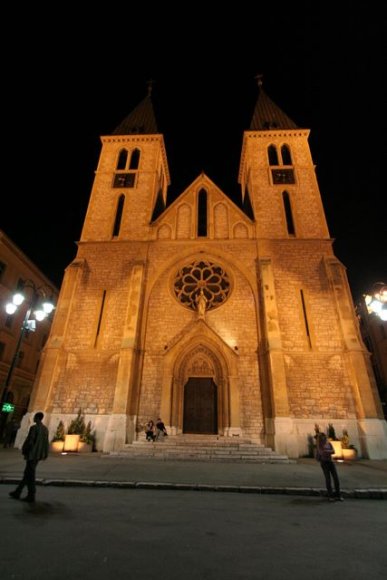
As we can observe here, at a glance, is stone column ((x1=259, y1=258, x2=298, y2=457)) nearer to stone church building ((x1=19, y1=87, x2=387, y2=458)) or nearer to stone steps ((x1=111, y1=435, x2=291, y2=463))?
stone church building ((x1=19, y1=87, x2=387, y2=458))

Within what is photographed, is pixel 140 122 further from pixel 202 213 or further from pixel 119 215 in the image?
pixel 202 213

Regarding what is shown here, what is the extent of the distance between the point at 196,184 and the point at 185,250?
5.94 m

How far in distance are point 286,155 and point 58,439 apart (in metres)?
23.7

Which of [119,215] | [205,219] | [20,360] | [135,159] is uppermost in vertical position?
[135,159]

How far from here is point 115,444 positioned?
1230 cm

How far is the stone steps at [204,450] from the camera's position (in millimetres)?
11141

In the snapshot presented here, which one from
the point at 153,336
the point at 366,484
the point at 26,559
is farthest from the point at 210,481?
the point at 153,336

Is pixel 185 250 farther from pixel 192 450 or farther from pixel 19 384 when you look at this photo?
pixel 19 384

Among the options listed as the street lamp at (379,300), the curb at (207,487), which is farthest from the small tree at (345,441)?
Answer: the street lamp at (379,300)

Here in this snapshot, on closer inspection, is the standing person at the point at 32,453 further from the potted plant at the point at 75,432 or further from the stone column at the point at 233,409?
the stone column at the point at 233,409

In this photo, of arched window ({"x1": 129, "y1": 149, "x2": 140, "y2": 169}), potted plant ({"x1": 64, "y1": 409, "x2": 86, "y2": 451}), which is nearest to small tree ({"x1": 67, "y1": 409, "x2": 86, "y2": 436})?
potted plant ({"x1": 64, "y1": 409, "x2": 86, "y2": 451})

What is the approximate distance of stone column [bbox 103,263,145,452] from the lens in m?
12.5

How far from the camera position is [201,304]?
15.7 m

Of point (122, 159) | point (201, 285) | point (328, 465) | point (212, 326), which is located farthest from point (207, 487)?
point (122, 159)
